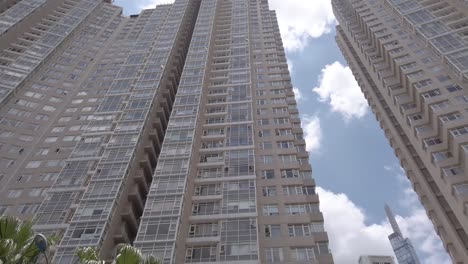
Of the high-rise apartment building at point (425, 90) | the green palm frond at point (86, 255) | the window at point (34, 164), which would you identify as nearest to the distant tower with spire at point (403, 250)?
the high-rise apartment building at point (425, 90)

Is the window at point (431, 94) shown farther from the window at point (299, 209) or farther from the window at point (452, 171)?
the window at point (299, 209)

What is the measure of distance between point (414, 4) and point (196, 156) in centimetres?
4297

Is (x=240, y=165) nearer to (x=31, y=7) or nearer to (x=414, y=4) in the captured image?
(x=414, y=4)

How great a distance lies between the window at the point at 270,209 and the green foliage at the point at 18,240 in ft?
88.8

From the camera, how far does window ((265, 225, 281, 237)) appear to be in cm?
3569

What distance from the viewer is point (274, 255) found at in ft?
111

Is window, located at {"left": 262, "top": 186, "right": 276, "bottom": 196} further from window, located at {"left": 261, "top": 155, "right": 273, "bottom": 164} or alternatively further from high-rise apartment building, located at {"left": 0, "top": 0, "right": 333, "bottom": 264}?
window, located at {"left": 261, "top": 155, "right": 273, "bottom": 164}

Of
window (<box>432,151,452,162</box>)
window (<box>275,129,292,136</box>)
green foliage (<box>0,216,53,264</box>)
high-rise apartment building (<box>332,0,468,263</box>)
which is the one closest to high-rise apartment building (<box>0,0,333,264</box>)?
window (<box>275,129,292,136</box>)

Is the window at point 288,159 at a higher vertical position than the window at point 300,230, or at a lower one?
higher

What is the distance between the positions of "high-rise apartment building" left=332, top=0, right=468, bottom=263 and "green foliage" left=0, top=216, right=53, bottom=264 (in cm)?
3553

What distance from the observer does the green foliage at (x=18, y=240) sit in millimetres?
12266

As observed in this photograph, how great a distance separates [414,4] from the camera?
6094 cm

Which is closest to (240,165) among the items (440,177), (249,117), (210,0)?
(249,117)

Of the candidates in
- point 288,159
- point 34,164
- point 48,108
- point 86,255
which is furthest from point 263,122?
point 86,255
